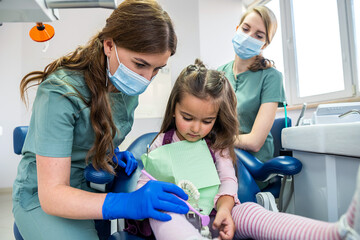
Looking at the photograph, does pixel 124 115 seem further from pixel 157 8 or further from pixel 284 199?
pixel 284 199

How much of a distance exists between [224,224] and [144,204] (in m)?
0.25

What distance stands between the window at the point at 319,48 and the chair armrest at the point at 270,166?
1548mm

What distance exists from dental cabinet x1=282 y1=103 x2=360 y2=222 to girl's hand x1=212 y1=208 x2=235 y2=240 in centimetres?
22

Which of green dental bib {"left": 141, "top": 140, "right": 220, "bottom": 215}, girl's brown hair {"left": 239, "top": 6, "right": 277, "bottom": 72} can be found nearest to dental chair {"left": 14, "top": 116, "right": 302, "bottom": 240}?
green dental bib {"left": 141, "top": 140, "right": 220, "bottom": 215}

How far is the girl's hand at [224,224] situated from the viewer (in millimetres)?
734

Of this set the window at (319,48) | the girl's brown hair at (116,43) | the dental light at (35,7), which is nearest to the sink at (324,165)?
the girl's brown hair at (116,43)

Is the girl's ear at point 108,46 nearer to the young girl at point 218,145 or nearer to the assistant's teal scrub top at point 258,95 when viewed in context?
the young girl at point 218,145

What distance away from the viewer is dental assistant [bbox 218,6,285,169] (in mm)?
1329

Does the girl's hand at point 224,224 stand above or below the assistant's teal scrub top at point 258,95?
below

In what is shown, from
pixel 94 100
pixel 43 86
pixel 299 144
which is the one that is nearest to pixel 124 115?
pixel 94 100

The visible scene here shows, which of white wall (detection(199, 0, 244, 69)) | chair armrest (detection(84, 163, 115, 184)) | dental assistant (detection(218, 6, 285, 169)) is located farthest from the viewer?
white wall (detection(199, 0, 244, 69))

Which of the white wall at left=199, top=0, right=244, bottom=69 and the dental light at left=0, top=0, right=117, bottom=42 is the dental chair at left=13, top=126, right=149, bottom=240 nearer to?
the dental light at left=0, top=0, right=117, bottom=42

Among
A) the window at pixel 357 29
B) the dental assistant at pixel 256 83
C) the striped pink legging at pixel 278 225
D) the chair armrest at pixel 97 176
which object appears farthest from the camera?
the window at pixel 357 29

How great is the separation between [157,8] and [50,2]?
0.34 meters
